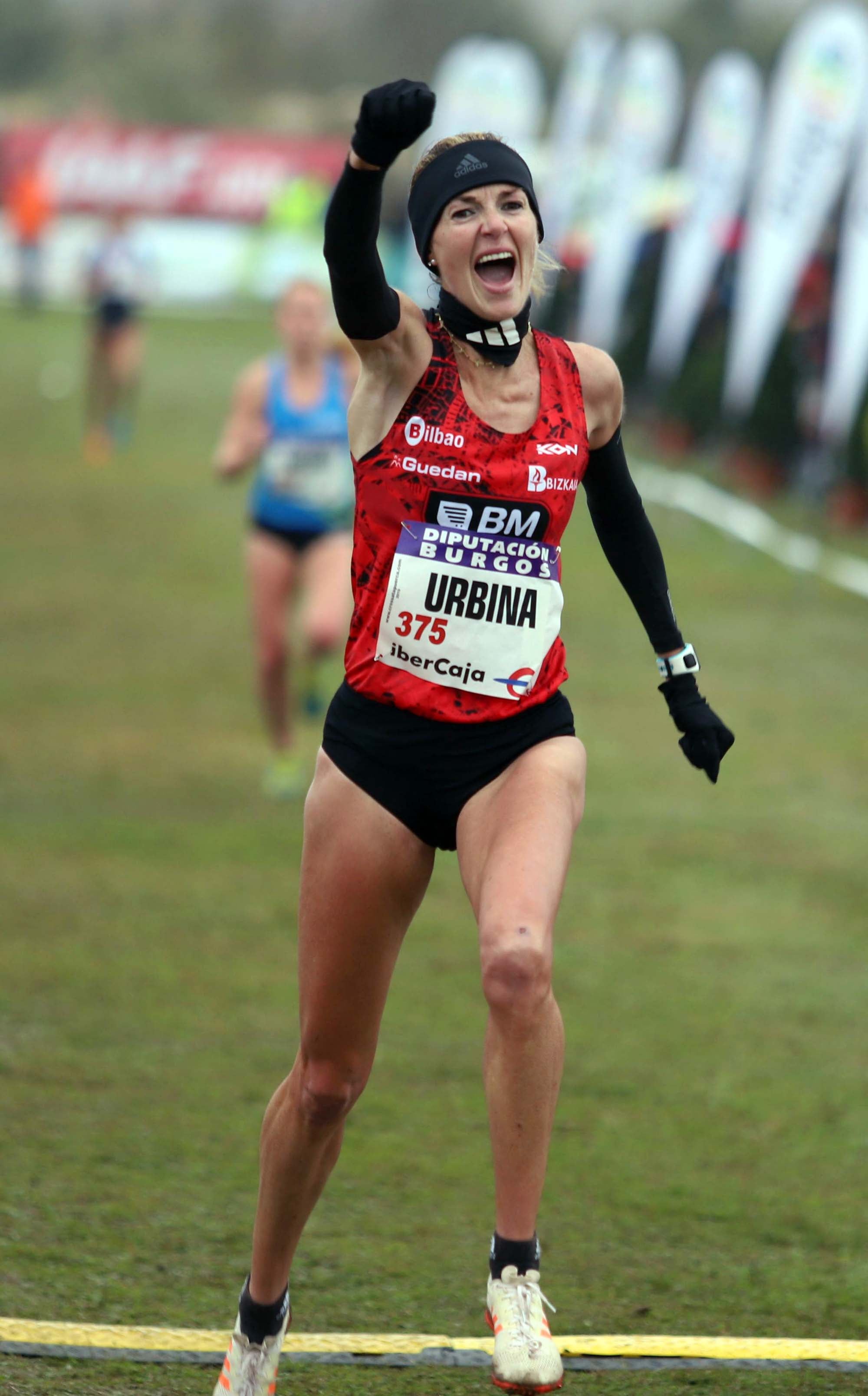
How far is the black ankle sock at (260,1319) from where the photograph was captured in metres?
3.76

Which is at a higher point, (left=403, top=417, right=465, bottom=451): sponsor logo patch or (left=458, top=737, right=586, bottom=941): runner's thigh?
(left=403, top=417, right=465, bottom=451): sponsor logo patch

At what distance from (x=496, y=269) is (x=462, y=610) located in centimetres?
64

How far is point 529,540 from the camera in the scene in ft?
12.4

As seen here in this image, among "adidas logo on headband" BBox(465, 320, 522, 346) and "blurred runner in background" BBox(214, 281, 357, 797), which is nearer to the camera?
"adidas logo on headband" BBox(465, 320, 522, 346)

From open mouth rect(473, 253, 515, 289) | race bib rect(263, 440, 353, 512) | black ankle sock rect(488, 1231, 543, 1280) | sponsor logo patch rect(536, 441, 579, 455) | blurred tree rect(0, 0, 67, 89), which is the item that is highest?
open mouth rect(473, 253, 515, 289)

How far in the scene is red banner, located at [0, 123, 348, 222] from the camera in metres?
50.2

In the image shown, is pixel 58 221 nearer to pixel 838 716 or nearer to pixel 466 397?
pixel 838 716

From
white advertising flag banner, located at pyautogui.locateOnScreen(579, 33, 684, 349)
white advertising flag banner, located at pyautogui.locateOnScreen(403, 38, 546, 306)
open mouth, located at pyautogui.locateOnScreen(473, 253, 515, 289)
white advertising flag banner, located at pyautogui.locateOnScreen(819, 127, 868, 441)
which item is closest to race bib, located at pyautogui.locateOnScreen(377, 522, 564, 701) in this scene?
open mouth, located at pyautogui.locateOnScreen(473, 253, 515, 289)

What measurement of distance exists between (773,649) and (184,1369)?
30.8 ft

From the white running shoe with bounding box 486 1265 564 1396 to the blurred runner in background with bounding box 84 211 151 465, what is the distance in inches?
764

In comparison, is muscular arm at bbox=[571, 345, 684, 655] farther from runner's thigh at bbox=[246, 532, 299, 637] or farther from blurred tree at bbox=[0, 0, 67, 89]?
blurred tree at bbox=[0, 0, 67, 89]

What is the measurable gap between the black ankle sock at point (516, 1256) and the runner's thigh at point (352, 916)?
44cm

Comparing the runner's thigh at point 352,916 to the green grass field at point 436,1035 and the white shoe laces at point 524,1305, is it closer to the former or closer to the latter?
the white shoe laces at point 524,1305

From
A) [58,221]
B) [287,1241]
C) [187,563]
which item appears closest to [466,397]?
[287,1241]
